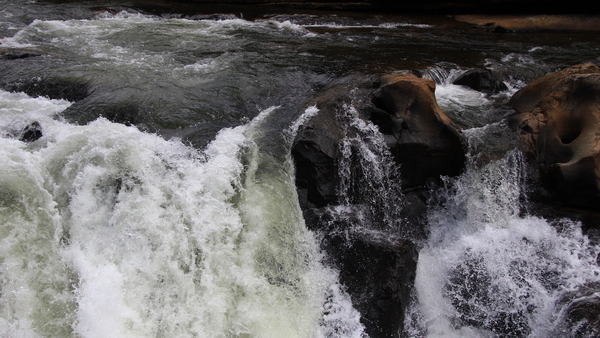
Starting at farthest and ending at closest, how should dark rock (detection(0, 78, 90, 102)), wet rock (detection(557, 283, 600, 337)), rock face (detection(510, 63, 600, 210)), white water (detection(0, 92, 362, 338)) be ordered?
dark rock (detection(0, 78, 90, 102)) < rock face (detection(510, 63, 600, 210)) < wet rock (detection(557, 283, 600, 337)) < white water (detection(0, 92, 362, 338))

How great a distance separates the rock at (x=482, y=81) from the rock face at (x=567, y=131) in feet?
3.45

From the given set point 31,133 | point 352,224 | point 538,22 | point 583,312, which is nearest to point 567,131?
point 583,312

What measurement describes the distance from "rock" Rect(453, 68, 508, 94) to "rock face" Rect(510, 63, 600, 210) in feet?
3.45

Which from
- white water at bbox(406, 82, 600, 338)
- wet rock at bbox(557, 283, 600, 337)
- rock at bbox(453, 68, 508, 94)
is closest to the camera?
wet rock at bbox(557, 283, 600, 337)

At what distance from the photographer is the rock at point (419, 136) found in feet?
15.7

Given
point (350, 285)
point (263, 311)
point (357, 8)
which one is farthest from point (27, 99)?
point (357, 8)

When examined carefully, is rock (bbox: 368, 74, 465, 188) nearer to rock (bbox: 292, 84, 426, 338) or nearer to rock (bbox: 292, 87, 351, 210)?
rock (bbox: 292, 84, 426, 338)

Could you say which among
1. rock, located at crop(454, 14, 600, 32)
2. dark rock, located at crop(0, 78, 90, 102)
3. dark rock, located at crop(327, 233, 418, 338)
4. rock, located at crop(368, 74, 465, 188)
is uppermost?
rock, located at crop(454, 14, 600, 32)

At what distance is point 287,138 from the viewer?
5051 mm

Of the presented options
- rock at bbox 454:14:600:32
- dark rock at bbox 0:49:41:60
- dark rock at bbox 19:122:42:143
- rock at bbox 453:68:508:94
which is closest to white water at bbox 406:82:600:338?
rock at bbox 453:68:508:94

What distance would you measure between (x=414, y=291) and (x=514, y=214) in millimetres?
1721

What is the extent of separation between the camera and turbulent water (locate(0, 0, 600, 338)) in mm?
3455

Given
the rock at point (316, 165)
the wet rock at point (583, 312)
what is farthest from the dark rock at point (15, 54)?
the wet rock at point (583, 312)

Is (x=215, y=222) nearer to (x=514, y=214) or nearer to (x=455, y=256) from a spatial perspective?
(x=455, y=256)
